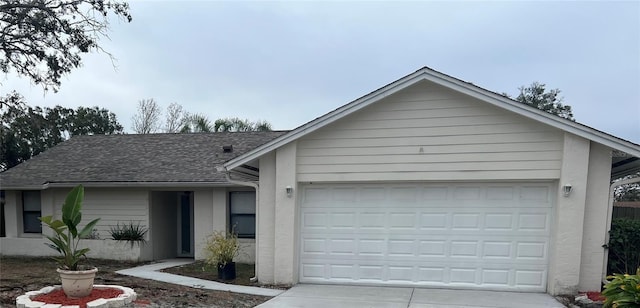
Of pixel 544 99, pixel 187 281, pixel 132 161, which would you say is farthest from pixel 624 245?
pixel 544 99

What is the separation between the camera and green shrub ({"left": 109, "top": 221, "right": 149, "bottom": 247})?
36.2 feet

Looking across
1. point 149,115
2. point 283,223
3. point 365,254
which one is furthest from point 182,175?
point 149,115

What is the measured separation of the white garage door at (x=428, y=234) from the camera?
722 centimetres

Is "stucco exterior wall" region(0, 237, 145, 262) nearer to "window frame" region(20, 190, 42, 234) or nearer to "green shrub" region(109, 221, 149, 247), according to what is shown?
"green shrub" region(109, 221, 149, 247)

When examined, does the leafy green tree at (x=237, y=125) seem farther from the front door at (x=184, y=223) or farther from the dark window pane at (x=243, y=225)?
the dark window pane at (x=243, y=225)

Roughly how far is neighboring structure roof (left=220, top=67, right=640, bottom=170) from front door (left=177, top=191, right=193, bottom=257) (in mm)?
5168

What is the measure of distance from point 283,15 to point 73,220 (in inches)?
317

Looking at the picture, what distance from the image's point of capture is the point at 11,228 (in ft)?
39.9

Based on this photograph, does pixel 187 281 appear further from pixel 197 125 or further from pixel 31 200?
pixel 197 125

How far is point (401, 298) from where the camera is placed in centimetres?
676

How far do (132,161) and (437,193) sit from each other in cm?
1025

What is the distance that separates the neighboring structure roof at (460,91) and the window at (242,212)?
2840 mm

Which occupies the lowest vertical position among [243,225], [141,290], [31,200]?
[141,290]

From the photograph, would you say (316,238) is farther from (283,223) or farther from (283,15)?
(283,15)
